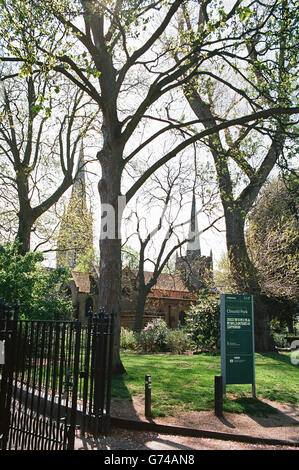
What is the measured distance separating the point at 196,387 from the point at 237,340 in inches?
64.8

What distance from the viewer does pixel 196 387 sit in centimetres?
1020

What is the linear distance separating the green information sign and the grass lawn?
0.52m

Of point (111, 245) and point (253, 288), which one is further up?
point (111, 245)

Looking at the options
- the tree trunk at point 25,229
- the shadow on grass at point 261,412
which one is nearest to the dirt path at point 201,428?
the shadow on grass at point 261,412

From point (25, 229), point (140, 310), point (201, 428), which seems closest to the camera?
point (201, 428)

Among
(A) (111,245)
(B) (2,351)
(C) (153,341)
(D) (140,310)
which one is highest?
(A) (111,245)

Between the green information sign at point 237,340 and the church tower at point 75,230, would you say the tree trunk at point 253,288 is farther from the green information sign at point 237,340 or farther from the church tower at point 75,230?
the church tower at point 75,230

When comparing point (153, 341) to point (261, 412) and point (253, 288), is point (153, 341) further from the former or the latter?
point (261, 412)

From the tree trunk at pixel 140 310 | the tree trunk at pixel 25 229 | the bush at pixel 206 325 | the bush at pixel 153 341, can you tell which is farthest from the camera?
the tree trunk at pixel 140 310

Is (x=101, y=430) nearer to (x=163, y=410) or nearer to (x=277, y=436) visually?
(x=163, y=410)

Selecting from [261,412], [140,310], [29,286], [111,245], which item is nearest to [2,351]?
[261,412]

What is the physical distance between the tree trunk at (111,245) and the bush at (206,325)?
348 inches

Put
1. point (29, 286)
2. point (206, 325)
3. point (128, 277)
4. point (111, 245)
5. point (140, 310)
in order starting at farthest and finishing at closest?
point (128, 277), point (140, 310), point (206, 325), point (29, 286), point (111, 245)

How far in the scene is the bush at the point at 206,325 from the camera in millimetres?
19328
